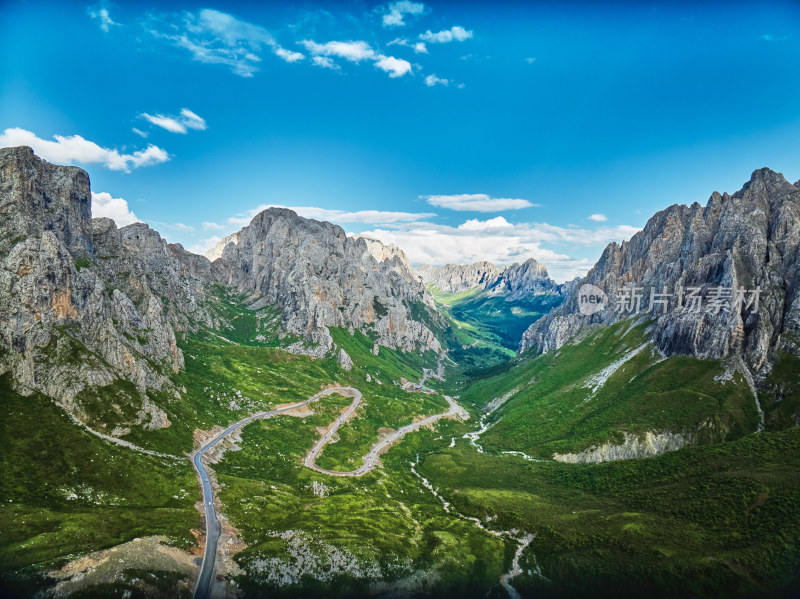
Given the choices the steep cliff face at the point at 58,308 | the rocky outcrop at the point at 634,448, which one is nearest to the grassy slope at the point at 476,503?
the rocky outcrop at the point at 634,448

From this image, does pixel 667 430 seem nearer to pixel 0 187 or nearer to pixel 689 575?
pixel 689 575

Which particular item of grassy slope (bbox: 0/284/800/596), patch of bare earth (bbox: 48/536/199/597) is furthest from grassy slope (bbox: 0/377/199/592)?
patch of bare earth (bbox: 48/536/199/597)

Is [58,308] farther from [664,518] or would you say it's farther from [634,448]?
[634,448]

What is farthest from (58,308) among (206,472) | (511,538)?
(511,538)

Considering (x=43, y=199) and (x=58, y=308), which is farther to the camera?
(x=43, y=199)

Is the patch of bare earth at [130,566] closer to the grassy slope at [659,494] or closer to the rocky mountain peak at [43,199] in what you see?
the grassy slope at [659,494]

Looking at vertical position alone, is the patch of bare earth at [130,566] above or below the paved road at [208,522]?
above

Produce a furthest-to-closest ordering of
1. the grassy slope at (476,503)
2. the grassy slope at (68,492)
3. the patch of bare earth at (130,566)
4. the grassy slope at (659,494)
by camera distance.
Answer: the grassy slope at (659,494) → the grassy slope at (476,503) → the grassy slope at (68,492) → the patch of bare earth at (130,566)

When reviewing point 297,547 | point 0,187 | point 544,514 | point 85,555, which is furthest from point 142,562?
point 0,187
